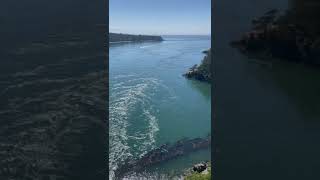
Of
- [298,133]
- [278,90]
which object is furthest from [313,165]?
[278,90]

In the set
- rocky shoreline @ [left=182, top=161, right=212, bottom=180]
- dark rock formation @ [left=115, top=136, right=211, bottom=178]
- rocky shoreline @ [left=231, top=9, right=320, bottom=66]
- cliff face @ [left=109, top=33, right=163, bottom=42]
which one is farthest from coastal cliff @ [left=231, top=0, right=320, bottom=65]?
cliff face @ [left=109, top=33, right=163, bottom=42]

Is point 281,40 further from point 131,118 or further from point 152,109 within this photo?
point 152,109

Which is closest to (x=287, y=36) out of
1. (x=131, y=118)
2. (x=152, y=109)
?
(x=131, y=118)

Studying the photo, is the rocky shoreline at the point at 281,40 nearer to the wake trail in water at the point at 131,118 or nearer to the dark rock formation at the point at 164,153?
the wake trail in water at the point at 131,118

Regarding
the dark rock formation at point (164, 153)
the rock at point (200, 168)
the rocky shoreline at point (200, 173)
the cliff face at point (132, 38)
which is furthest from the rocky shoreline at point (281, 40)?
the cliff face at point (132, 38)

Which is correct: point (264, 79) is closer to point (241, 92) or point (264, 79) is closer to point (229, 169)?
point (241, 92)

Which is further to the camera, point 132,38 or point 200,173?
point 132,38
